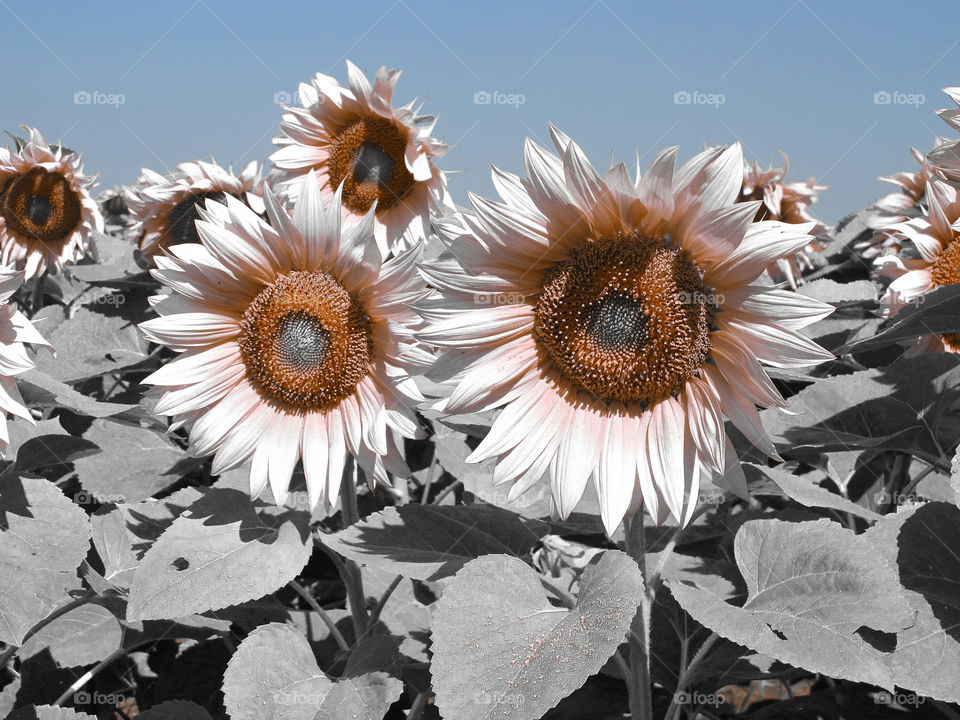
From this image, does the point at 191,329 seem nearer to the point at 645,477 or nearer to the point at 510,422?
the point at 510,422

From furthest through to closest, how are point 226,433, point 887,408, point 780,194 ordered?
point 780,194, point 226,433, point 887,408

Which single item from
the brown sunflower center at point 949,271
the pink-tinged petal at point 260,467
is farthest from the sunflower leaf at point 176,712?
the brown sunflower center at point 949,271

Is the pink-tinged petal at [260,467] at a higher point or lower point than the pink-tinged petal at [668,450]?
lower

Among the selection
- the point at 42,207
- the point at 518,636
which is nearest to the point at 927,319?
the point at 518,636

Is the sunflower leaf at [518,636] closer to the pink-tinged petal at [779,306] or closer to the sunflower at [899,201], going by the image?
the pink-tinged petal at [779,306]

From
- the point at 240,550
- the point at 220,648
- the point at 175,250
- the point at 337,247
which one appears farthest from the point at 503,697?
the point at 220,648

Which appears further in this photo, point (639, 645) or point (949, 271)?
point (949, 271)
